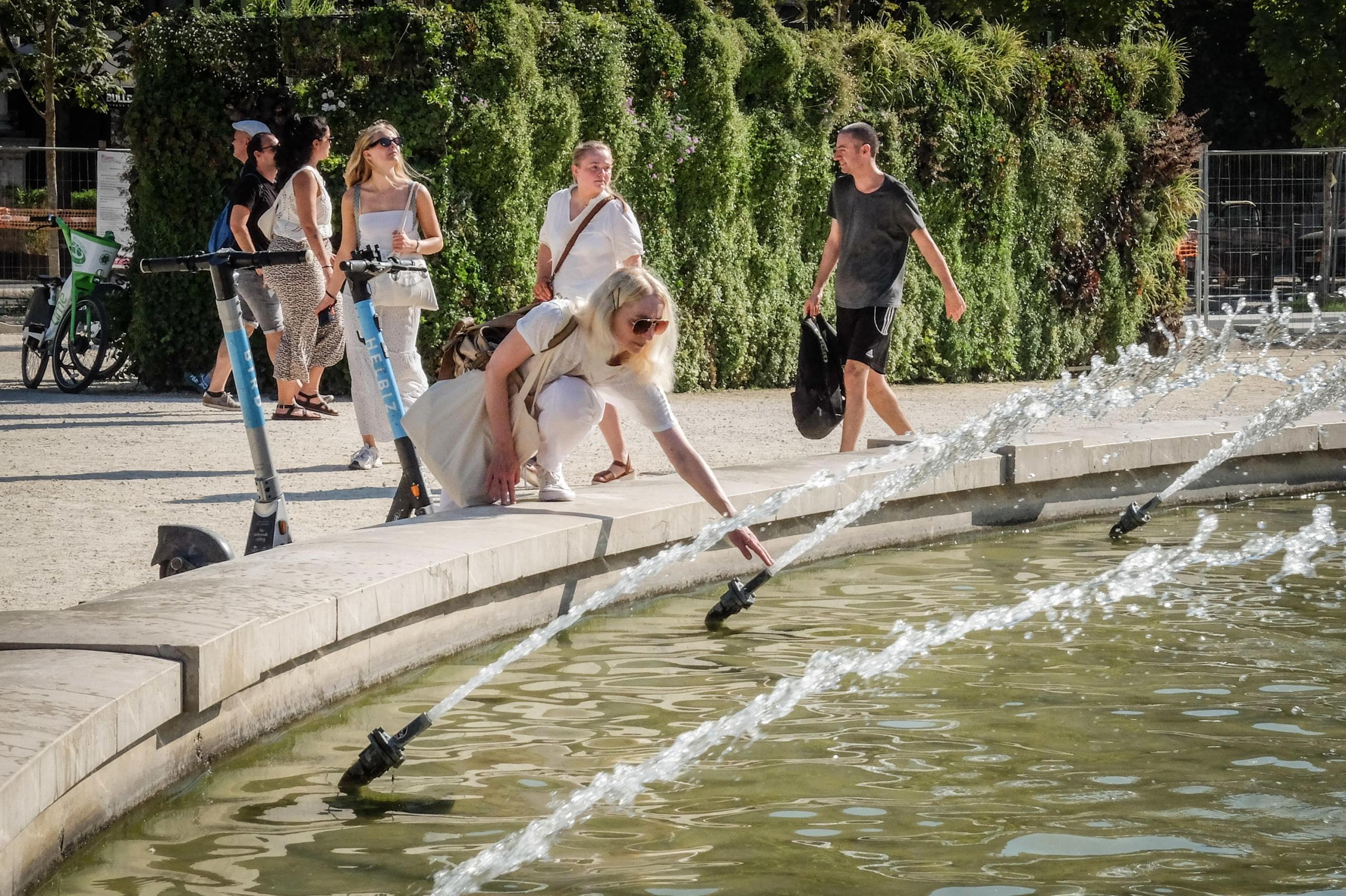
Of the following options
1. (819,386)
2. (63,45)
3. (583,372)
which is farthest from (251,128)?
(63,45)

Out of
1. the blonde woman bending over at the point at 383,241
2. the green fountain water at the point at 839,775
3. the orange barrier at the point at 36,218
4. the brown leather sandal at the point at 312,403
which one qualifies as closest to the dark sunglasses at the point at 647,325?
the green fountain water at the point at 839,775

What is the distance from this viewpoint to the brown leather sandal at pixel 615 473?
7.77m

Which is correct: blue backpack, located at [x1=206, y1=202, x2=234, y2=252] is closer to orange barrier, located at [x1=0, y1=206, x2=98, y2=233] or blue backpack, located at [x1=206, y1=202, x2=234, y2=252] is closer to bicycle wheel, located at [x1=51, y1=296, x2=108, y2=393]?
bicycle wheel, located at [x1=51, y1=296, x2=108, y2=393]

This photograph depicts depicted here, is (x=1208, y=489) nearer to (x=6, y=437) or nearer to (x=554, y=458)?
(x=554, y=458)

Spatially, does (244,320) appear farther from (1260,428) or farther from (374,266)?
(1260,428)

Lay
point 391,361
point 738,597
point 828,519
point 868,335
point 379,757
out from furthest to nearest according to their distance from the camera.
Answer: point 868,335 → point 391,361 → point 828,519 → point 738,597 → point 379,757

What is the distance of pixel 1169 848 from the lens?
12.2 feet

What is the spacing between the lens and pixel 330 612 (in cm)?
448

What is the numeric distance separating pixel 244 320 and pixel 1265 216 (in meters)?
14.8

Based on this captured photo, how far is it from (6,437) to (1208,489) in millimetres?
6959

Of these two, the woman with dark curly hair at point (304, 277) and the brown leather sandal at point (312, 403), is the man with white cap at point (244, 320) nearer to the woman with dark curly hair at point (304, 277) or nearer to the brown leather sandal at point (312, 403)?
the woman with dark curly hair at point (304, 277)

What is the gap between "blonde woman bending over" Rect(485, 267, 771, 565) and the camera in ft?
19.0

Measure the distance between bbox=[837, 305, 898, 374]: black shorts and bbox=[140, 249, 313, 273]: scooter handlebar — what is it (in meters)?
3.77

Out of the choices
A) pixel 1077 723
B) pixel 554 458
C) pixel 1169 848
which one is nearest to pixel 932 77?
pixel 554 458
